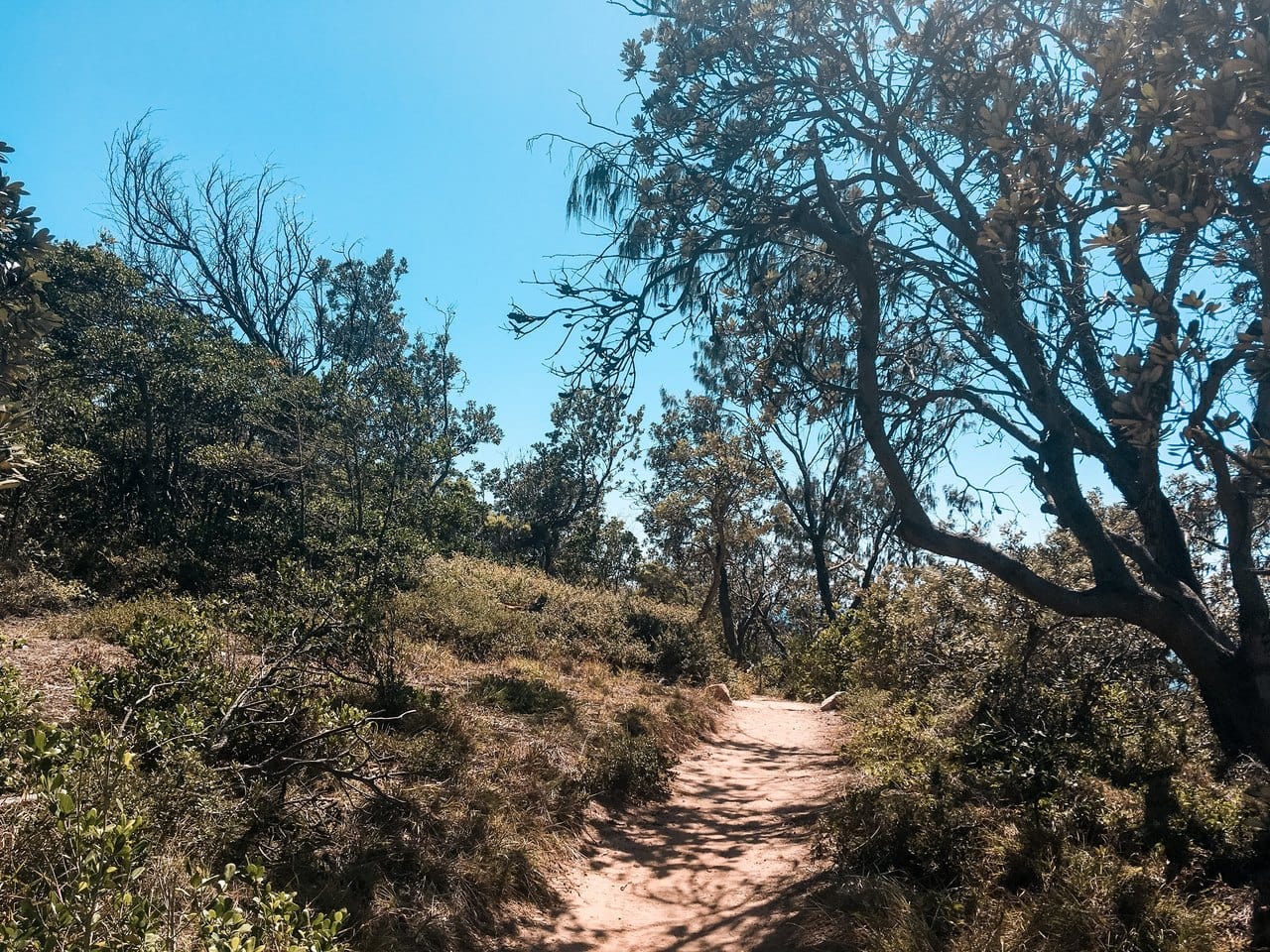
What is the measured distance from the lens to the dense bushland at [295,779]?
241 cm

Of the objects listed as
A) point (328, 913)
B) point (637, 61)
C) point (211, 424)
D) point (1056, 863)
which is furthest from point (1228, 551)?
point (211, 424)

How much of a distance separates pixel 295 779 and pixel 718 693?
7859mm

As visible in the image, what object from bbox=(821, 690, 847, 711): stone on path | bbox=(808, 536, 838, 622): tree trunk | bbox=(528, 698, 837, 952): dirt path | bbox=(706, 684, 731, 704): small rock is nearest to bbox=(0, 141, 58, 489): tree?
bbox=(528, 698, 837, 952): dirt path

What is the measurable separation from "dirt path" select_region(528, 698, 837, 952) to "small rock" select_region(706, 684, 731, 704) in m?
2.65

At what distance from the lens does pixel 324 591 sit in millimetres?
6012

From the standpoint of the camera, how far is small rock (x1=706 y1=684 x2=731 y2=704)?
11001 mm

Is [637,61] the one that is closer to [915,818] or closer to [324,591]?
[324,591]

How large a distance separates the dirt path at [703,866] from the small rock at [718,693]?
104 inches

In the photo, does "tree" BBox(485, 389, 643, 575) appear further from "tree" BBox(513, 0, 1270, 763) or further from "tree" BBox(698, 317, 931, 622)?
"tree" BBox(513, 0, 1270, 763)

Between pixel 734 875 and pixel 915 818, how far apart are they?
140cm

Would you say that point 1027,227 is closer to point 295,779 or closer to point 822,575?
point 295,779

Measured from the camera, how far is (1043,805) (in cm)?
426

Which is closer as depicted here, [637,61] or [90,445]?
[637,61]

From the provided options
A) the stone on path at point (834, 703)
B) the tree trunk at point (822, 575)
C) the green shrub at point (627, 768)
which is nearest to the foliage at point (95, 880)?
the green shrub at point (627, 768)
